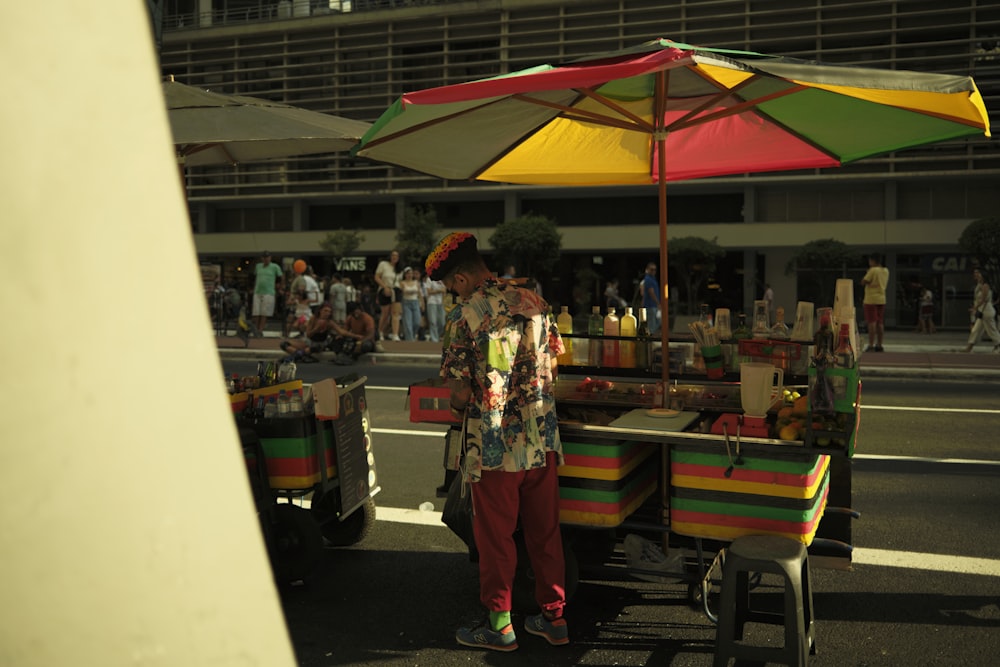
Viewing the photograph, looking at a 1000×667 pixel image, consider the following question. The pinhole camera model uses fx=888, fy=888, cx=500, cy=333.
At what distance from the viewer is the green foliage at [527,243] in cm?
3253

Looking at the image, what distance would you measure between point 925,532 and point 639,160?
9.82ft

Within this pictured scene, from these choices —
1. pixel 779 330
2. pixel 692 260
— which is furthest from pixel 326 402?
pixel 692 260

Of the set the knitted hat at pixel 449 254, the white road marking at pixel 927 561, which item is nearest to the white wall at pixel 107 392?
the knitted hat at pixel 449 254

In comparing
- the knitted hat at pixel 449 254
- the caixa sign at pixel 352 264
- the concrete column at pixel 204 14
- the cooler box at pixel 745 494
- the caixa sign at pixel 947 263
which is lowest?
the cooler box at pixel 745 494

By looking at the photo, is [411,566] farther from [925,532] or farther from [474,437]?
[925,532]

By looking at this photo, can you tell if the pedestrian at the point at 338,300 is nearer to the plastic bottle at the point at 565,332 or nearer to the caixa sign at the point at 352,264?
the plastic bottle at the point at 565,332

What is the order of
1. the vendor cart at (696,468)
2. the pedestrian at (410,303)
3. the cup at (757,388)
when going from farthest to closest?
the pedestrian at (410,303), the cup at (757,388), the vendor cart at (696,468)

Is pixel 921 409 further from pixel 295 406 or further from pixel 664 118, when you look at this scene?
pixel 295 406

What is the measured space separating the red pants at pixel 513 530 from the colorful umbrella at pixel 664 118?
122cm

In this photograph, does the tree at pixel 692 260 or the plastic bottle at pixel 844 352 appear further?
the tree at pixel 692 260

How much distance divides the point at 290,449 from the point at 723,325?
2.60m

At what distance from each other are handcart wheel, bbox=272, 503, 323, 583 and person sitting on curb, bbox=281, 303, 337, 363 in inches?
429

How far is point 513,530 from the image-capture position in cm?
397

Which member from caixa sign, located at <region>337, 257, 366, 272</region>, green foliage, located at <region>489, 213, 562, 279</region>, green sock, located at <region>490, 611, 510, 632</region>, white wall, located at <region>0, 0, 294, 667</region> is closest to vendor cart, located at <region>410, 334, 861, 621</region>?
green sock, located at <region>490, 611, 510, 632</region>
